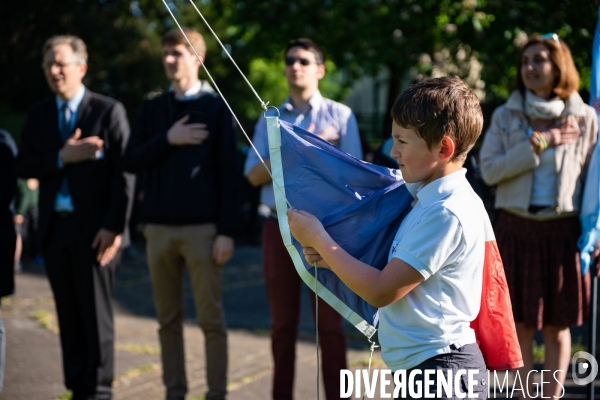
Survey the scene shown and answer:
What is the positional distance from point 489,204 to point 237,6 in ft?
17.7

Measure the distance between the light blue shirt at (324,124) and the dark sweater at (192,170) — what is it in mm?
204

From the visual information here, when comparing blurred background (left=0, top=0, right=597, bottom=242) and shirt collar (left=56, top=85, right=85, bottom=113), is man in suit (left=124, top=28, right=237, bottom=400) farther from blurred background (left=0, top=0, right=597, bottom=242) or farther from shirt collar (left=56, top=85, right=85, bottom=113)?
blurred background (left=0, top=0, right=597, bottom=242)

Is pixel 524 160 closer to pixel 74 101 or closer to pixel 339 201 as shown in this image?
pixel 339 201

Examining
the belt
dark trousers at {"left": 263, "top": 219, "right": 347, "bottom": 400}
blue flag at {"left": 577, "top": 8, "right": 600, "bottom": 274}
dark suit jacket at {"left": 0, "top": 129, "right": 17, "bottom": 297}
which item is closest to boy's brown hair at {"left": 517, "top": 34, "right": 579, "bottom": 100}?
blue flag at {"left": 577, "top": 8, "right": 600, "bottom": 274}

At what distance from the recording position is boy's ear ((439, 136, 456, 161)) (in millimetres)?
2396

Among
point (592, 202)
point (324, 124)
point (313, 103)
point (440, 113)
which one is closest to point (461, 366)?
point (440, 113)

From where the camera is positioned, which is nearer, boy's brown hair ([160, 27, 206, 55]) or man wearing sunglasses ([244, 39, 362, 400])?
man wearing sunglasses ([244, 39, 362, 400])

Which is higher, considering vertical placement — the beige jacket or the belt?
the beige jacket

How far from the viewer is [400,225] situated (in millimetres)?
2670

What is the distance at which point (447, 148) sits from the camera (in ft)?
7.92

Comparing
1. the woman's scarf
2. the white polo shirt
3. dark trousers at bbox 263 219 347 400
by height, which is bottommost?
dark trousers at bbox 263 219 347 400

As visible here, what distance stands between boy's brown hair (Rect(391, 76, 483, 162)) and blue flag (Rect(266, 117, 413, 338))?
1.33 ft

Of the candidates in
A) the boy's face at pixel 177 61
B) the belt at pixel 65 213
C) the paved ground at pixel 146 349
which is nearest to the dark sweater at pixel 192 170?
the boy's face at pixel 177 61

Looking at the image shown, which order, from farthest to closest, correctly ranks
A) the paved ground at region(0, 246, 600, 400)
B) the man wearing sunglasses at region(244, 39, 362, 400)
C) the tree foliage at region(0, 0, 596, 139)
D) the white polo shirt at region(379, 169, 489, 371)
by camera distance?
1. the tree foliage at region(0, 0, 596, 139)
2. the paved ground at region(0, 246, 600, 400)
3. the man wearing sunglasses at region(244, 39, 362, 400)
4. the white polo shirt at region(379, 169, 489, 371)
